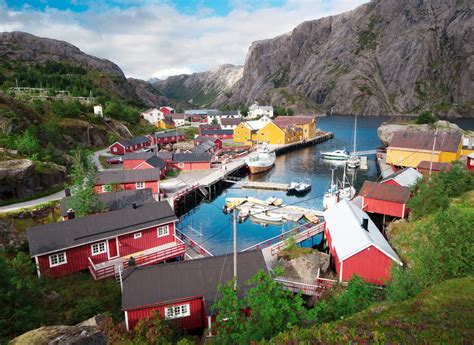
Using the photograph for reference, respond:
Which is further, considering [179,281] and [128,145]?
[128,145]

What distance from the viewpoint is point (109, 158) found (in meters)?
57.8

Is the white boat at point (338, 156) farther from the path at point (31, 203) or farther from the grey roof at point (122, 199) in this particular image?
the path at point (31, 203)

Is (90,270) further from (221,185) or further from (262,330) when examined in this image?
(221,185)

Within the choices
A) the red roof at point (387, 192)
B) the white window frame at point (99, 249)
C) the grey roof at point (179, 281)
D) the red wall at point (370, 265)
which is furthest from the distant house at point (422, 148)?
the white window frame at point (99, 249)

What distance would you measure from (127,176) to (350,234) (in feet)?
93.6

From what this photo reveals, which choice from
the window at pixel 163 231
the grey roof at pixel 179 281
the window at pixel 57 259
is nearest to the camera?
the grey roof at pixel 179 281

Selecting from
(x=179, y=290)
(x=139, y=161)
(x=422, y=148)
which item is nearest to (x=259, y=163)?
(x=139, y=161)

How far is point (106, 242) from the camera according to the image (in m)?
23.8

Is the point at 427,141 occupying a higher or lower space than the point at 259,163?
higher

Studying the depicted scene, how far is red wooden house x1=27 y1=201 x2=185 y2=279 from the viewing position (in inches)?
860

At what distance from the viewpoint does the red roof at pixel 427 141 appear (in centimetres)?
4766

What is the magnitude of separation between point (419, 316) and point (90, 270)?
21279 millimetres

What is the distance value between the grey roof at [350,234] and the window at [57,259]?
19291 mm

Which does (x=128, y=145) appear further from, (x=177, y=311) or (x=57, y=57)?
(x=57, y=57)
